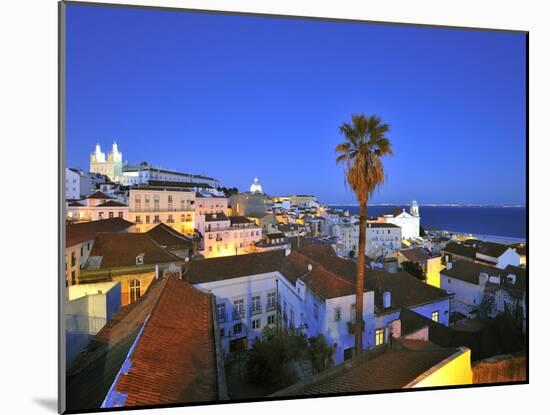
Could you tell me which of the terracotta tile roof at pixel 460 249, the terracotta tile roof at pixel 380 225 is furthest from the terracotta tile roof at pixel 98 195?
the terracotta tile roof at pixel 460 249

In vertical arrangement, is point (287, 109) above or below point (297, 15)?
below

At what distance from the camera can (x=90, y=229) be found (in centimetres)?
348

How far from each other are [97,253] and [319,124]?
10.9 feet

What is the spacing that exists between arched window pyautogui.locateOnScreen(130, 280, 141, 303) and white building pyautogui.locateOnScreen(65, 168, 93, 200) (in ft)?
4.63

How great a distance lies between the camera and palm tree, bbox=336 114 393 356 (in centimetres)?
396

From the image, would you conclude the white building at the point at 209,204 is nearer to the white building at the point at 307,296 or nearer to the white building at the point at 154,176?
the white building at the point at 154,176

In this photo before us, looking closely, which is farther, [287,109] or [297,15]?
[287,109]

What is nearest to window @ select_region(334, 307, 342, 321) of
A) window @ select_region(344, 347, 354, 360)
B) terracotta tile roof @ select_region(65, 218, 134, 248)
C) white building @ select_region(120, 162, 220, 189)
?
window @ select_region(344, 347, 354, 360)


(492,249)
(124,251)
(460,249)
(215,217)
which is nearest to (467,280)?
(460,249)

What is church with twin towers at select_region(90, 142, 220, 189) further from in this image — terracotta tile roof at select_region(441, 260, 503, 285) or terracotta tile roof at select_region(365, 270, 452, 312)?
terracotta tile roof at select_region(441, 260, 503, 285)

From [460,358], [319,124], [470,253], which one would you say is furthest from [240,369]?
[470,253]

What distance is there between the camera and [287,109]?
4.31 m

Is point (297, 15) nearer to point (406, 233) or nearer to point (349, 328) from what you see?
point (406, 233)

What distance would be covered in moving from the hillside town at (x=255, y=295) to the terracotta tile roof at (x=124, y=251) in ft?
0.06
